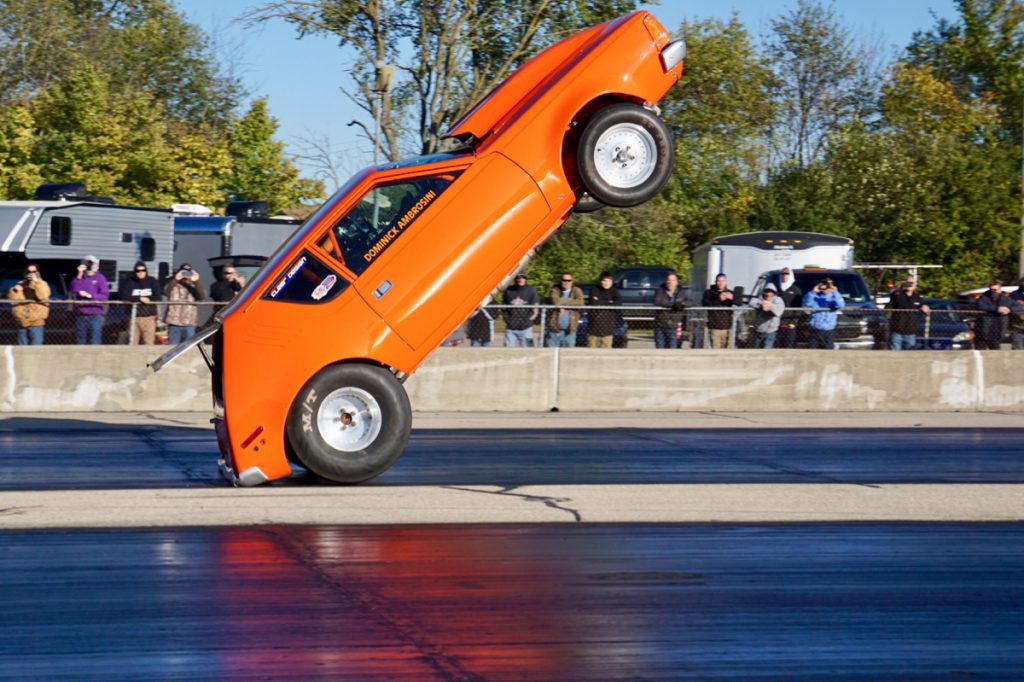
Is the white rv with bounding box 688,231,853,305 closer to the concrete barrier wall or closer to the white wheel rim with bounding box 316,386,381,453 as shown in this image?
the concrete barrier wall

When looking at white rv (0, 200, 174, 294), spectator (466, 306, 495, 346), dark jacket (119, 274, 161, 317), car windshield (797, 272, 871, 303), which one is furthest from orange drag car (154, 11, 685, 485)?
car windshield (797, 272, 871, 303)

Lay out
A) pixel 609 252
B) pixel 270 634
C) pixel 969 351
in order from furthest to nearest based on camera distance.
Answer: pixel 609 252
pixel 969 351
pixel 270 634

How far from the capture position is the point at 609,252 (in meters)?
47.3

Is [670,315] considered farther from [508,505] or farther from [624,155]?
[508,505]

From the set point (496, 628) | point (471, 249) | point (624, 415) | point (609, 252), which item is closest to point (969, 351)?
point (624, 415)

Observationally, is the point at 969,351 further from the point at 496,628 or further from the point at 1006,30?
the point at 1006,30

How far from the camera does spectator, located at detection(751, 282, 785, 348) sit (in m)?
19.2

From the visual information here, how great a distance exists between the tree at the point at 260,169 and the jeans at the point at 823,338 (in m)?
26.7

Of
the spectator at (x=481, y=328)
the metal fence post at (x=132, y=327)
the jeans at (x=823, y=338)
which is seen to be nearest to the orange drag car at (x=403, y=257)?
the spectator at (x=481, y=328)

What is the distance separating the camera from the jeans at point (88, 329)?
1783cm

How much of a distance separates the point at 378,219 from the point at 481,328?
7664mm

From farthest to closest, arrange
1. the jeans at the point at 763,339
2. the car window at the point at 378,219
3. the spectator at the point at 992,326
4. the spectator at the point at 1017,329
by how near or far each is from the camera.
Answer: the spectator at the point at 1017,329, the spectator at the point at 992,326, the jeans at the point at 763,339, the car window at the point at 378,219

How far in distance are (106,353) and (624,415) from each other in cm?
660

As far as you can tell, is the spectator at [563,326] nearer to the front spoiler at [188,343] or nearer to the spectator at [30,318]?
the spectator at [30,318]
